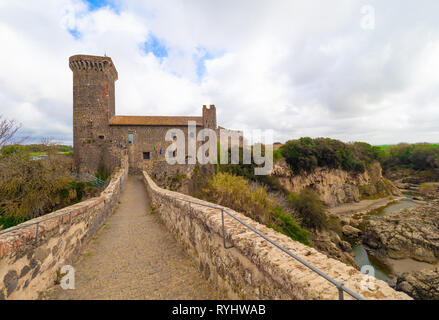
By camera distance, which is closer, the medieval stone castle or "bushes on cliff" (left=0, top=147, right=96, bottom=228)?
"bushes on cliff" (left=0, top=147, right=96, bottom=228)

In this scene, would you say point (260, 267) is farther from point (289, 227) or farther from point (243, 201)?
point (289, 227)

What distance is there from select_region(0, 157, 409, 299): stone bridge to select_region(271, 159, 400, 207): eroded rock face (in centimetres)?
2725

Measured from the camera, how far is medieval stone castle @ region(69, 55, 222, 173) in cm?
2152

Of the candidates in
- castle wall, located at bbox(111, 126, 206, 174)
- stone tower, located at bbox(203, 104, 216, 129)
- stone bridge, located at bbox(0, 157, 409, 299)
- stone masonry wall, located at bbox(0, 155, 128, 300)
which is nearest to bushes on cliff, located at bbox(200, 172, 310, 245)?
stone bridge, located at bbox(0, 157, 409, 299)

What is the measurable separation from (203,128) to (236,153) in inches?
277

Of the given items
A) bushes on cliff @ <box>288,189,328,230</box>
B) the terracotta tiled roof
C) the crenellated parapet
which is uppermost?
the crenellated parapet

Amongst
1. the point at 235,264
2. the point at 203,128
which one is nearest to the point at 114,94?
the point at 203,128

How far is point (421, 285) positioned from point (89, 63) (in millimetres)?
33436

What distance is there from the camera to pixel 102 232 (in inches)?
261

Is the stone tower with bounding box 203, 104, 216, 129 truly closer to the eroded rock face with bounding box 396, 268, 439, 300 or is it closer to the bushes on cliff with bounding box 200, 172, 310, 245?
the bushes on cliff with bounding box 200, 172, 310, 245

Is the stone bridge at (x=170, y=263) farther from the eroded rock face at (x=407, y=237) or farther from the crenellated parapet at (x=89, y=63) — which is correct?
the crenellated parapet at (x=89, y=63)

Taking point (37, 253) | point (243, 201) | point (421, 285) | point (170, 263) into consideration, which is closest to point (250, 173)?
point (243, 201)

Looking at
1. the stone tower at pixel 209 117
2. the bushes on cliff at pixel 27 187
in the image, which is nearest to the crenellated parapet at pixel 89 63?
the bushes on cliff at pixel 27 187
